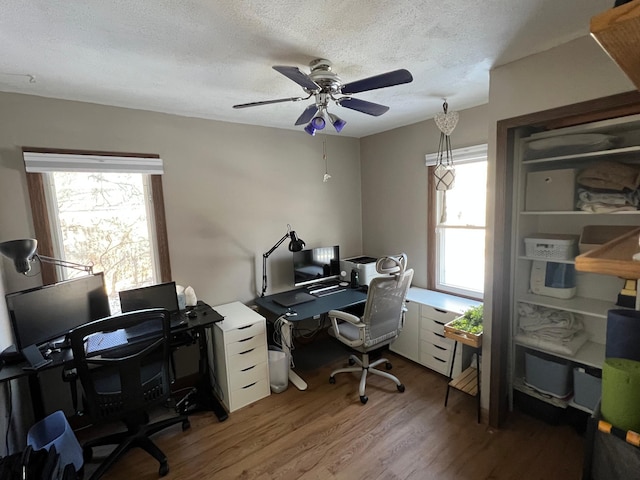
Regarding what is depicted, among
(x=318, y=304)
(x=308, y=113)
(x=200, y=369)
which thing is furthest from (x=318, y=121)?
(x=200, y=369)

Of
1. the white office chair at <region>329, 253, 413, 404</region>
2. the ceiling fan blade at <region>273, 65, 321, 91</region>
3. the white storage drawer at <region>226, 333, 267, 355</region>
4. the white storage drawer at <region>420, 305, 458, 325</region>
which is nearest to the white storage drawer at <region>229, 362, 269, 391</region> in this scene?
the white storage drawer at <region>226, 333, 267, 355</region>

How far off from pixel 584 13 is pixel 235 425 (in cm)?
312

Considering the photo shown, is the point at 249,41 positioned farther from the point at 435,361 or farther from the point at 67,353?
the point at 435,361

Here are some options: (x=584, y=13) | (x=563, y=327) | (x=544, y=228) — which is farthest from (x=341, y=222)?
(x=584, y=13)

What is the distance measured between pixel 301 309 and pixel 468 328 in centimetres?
134

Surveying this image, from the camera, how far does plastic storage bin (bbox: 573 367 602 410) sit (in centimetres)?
191

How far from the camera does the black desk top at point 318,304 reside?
2.65m

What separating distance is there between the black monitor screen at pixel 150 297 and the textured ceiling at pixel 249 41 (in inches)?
55.4

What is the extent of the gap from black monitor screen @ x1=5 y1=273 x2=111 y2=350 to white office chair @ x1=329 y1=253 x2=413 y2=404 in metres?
1.77

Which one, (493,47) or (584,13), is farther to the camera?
(493,47)

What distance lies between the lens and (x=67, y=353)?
1938mm

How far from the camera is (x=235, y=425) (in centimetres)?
230

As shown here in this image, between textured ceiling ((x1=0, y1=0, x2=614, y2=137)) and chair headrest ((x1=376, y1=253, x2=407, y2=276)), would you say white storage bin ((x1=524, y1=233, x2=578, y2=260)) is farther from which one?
textured ceiling ((x1=0, y1=0, x2=614, y2=137))

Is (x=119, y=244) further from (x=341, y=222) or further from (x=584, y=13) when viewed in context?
(x=584, y=13)
